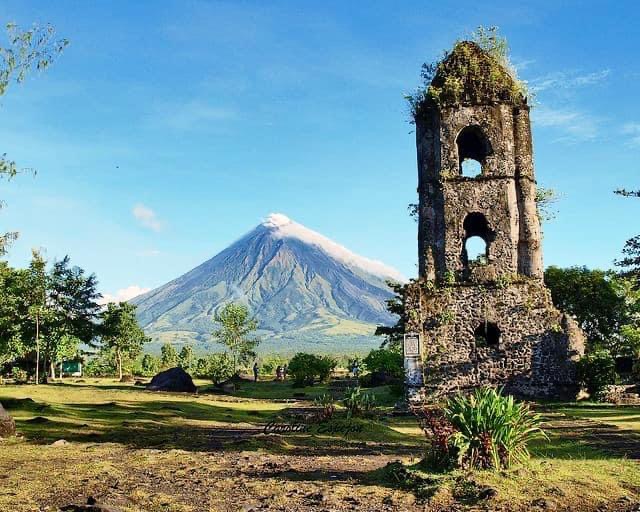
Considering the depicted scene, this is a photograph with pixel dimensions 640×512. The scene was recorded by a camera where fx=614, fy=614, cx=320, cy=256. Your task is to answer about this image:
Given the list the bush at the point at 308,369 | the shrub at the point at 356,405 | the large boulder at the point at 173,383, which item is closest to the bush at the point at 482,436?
the shrub at the point at 356,405

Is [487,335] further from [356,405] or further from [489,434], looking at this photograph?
[489,434]

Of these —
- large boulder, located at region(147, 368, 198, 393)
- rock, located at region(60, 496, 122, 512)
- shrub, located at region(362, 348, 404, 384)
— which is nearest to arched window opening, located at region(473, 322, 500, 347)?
large boulder, located at region(147, 368, 198, 393)

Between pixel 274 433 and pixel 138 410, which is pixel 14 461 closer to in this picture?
pixel 274 433

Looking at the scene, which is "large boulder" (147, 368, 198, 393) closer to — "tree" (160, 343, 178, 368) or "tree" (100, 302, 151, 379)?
"tree" (100, 302, 151, 379)

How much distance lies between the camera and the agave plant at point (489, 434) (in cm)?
836

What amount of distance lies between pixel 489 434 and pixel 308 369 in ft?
112

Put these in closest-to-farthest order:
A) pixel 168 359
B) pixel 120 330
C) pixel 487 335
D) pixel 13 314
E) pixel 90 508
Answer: pixel 90 508, pixel 487 335, pixel 13 314, pixel 120 330, pixel 168 359

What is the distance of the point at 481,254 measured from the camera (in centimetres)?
2395

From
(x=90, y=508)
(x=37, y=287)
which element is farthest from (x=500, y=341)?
(x=37, y=287)

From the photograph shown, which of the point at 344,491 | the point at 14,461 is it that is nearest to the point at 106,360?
the point at 14,461

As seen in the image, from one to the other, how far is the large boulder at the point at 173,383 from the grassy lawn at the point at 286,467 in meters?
13.1

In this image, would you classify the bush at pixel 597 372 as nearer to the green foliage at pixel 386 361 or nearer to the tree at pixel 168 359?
the green foliage at pixel 386 361

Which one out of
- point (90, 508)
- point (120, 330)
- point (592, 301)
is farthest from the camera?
point (120, 330)

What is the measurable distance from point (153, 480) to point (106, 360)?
56336mm
